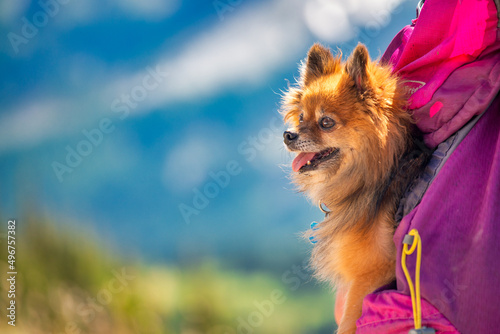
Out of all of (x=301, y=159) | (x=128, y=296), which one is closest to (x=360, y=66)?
(x=301, y=159)

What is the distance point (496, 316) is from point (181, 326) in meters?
2.09

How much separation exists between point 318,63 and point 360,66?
0.35 m

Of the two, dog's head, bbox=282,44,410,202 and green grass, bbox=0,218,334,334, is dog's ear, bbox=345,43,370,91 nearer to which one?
dog's head, bbox=282,44,410,202

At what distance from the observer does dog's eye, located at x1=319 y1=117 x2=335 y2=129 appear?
162 centimetres

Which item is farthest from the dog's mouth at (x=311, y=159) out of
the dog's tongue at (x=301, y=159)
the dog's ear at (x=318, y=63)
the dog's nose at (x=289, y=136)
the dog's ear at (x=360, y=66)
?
the dog's ear at (x=318, y=63)

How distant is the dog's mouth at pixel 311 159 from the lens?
169cm

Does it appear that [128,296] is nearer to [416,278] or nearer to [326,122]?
[326,122]

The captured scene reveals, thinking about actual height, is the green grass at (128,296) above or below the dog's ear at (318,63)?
below

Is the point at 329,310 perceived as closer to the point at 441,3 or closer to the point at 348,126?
the point at 348,126

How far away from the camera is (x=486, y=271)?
0.99 metres

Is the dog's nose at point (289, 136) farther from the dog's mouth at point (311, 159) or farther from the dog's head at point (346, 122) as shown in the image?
the dog's mouth at point (311, 159)

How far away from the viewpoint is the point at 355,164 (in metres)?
1.63

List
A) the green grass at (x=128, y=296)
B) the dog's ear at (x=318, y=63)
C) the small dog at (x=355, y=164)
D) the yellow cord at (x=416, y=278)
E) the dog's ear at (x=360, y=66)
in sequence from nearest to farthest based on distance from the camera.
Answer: the yellow cord at (x=416, y=278) < the small dog at (x=355, y=164) < the dog's ear at (x=360, y=66) < the dog's ear at (x=318, y=63) < the green grass at (x=128, y=296)

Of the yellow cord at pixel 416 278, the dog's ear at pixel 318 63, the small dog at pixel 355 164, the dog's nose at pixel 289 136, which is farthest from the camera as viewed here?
the dog's ear at pixel 318 63
